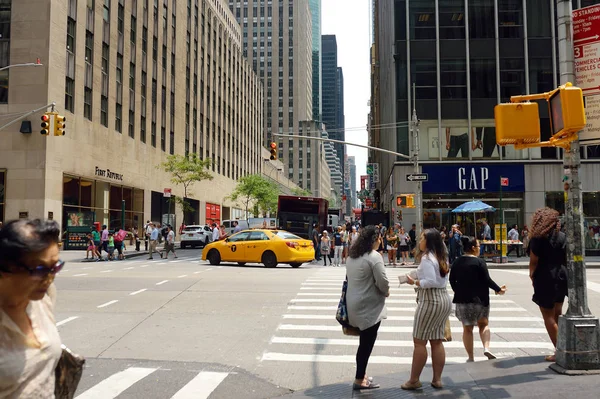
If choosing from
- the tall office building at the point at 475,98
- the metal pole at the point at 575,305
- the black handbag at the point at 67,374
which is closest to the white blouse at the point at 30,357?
the black handbag at the point at 67,374

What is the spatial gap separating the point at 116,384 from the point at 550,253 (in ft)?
17.5

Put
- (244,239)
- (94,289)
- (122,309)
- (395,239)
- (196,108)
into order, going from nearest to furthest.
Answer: (122,309) < (94,289) < (244,239) < (395,239) < (196,108)

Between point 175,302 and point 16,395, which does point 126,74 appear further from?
point 16,395

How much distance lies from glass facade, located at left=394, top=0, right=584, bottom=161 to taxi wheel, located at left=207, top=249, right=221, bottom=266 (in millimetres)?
16186

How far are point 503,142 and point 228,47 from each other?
7672 cm

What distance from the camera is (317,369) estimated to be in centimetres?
659

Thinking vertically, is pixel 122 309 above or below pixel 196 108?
below

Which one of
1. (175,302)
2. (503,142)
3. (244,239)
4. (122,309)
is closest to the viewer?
(503,142)

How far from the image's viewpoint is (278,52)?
6024 inches

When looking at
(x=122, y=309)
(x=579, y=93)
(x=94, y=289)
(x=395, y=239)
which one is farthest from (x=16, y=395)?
(x=395, y=239)

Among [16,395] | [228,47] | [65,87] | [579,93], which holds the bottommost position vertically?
[16,395]

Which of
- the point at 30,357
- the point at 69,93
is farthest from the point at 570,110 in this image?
the point at 69,93

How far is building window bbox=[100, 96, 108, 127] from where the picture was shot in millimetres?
39062

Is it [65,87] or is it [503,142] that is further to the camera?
[65,87]
